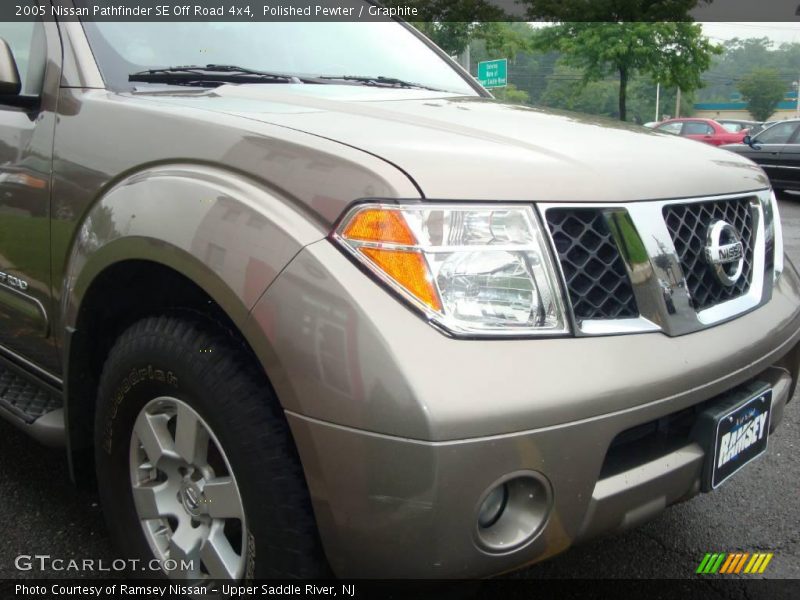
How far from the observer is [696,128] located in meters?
19.9

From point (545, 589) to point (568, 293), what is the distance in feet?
3.42

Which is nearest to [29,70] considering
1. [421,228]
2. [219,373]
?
[219,373]

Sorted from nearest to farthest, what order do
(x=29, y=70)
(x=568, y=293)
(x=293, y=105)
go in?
1. (x=568, y=293)
2. (x=293, y=105)
3. (x=29, y=70)

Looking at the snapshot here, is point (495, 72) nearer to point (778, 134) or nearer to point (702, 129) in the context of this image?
point (778, 134)

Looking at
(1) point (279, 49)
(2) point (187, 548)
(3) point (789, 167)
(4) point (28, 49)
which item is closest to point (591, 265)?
(2) point (187, 548)

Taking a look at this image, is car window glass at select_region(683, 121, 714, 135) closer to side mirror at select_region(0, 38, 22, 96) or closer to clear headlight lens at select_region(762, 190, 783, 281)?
clear headlight lens at select_region(762, 190, 783, 281)

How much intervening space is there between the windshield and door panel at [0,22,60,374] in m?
0.19

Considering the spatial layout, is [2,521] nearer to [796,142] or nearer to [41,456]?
[41,456]

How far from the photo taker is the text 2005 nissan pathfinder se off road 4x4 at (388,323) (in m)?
1.33

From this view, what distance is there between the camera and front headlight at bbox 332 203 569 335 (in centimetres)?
139

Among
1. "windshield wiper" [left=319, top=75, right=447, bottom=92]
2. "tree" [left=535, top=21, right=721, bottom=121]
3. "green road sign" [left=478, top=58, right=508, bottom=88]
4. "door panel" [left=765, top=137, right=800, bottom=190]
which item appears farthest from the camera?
"tree" [left=535, top=21, right=721, bottom=121]

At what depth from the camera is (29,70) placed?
2.30 meters

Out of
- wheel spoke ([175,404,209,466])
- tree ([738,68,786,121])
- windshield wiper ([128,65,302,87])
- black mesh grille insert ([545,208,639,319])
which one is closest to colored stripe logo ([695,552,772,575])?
black mesh grille insert ([545,208,639,319])

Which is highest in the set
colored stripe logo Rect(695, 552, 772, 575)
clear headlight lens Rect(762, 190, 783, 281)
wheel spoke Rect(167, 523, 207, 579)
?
clear headlight lens Rect(762, 190, 783, 281)
